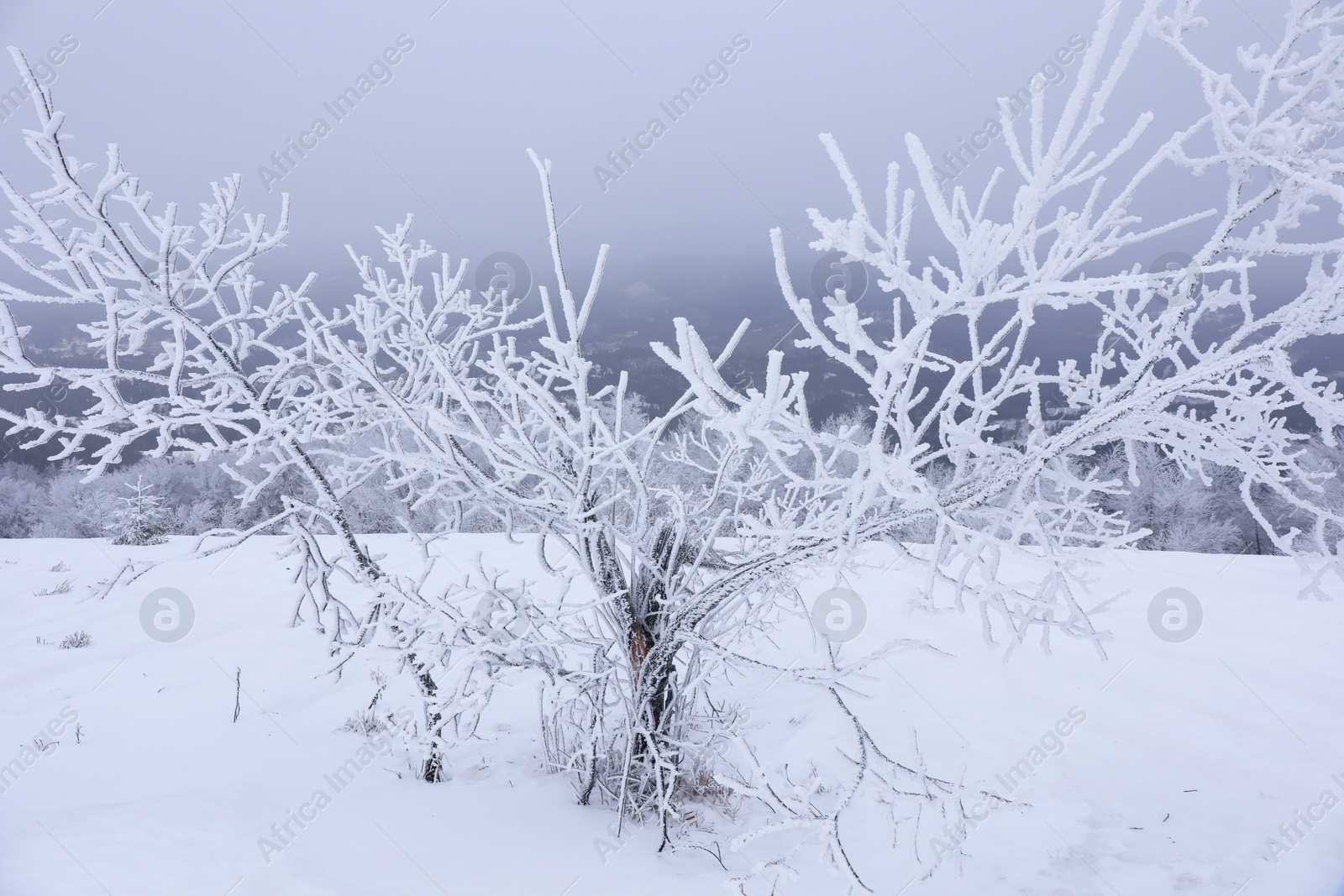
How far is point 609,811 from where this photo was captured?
337cm

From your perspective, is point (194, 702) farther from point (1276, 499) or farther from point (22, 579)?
point (1276, 499)

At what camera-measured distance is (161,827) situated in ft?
8.40

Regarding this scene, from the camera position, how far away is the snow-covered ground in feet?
8.54

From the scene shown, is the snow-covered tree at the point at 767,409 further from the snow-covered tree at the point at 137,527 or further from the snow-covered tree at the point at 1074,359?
the snow-covered tree at the point at 137,527

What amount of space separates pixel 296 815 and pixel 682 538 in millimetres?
2275

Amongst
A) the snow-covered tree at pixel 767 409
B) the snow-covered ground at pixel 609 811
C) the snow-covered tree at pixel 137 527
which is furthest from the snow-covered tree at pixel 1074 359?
the snow-covered tree at pixel 137 527

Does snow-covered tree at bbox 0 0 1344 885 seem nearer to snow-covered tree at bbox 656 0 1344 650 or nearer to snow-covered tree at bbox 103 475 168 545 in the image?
snow-covered tree at bbox 656 0 1344 650

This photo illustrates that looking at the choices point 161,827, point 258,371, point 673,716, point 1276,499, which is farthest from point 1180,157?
point 1276,499

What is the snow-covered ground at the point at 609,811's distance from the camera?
2604 mm

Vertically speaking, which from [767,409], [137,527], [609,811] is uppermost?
[767,409]

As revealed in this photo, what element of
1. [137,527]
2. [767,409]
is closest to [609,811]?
[767,409]

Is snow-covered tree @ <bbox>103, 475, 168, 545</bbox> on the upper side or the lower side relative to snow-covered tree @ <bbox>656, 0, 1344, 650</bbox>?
lower

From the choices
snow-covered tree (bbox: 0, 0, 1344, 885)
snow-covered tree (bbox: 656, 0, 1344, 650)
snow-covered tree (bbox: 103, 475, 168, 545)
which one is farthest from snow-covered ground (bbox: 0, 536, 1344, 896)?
snow-covered tree (bbox: 103, 475, 168, 545)

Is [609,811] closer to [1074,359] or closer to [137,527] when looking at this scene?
[1074,359]
